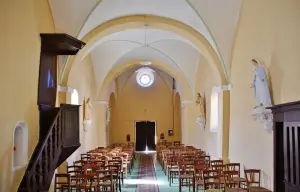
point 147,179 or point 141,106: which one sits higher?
point 141,106

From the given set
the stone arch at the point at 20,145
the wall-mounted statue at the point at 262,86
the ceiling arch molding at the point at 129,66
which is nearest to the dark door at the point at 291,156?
the wall-mounted statue at the point at 262,86

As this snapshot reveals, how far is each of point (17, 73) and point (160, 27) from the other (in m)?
6.76

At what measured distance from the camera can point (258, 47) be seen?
9.70m

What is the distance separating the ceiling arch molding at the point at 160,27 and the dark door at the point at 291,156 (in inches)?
247

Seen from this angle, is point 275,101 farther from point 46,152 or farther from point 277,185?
point 46,152

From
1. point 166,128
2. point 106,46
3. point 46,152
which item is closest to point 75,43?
point 46,152

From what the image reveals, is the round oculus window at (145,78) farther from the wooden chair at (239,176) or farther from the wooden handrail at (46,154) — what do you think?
the wooden handrail at (46,154)

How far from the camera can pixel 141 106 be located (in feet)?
90.6

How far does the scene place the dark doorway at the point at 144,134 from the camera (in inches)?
1103

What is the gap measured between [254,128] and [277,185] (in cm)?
308

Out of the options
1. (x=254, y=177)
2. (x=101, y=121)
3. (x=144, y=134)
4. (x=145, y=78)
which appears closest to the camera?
(x=254, y=177)

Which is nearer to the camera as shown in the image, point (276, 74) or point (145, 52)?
point (276, 74)

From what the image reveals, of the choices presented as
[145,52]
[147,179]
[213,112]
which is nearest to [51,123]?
[147,179]

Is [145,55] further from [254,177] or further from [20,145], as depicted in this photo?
[20,145]
